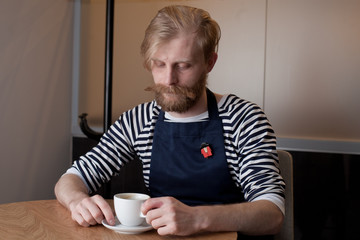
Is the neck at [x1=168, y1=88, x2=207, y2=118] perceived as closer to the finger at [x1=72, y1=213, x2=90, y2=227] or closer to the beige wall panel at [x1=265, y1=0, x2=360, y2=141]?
the finger at [x1=72, y1=213, x2=90, y2=227]

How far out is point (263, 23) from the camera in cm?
238

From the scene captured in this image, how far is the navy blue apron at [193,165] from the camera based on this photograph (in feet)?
4.71

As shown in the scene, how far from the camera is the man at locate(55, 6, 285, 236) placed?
1380 millimetres

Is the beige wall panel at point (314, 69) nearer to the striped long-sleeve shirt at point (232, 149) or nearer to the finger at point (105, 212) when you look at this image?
the striped long-sleeve shirt at point (232, 149)

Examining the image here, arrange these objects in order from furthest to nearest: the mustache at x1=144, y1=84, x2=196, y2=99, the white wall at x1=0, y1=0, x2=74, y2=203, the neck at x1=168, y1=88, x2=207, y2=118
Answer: the white wall at x1=0, y1=0, x2=74, y2=203 → the neck at x1=168, y1=88, x2=207, y2=118 → the mustache at x1=144, y1=84, x2=196, y2=99

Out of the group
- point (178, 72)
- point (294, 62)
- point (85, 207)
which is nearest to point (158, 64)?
point (178, 72)

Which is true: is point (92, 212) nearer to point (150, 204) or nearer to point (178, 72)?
point (150, 204)

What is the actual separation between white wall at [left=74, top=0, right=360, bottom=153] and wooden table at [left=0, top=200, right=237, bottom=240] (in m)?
1.39

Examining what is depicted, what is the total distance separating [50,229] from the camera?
3.40 feet

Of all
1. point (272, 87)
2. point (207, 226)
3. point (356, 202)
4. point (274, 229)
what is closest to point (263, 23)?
point (272, 87)

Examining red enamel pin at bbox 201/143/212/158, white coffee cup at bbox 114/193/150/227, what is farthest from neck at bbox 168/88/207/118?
white coffee cup at bbox 114/193/150/227

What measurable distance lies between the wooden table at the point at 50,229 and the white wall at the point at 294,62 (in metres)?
1.39

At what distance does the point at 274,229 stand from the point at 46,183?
5.37 ft

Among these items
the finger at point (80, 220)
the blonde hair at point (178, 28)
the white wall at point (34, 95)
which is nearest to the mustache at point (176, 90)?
A: the blonde hair at point (178, 28)
